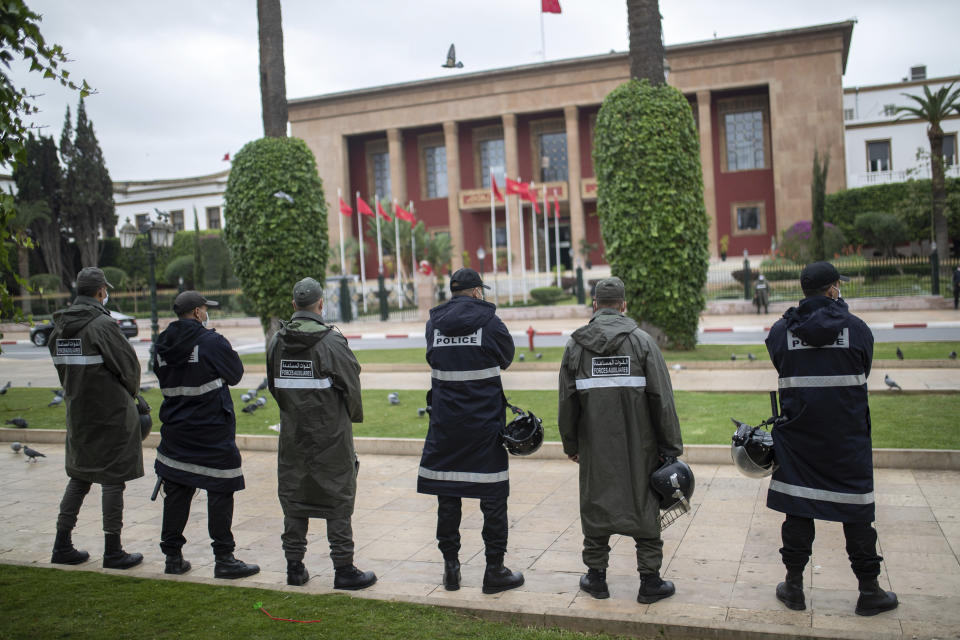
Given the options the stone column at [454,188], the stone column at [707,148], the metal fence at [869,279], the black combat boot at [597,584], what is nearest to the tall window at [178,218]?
the stone column at [454,188]

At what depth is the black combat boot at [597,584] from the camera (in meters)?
4.86

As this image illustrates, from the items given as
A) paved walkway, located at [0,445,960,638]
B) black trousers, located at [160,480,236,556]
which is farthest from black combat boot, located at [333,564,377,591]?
black trousers, located at [160,480,236,556]

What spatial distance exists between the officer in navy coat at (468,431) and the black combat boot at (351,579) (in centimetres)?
49

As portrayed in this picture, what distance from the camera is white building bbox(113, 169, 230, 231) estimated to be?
57812 millimetres

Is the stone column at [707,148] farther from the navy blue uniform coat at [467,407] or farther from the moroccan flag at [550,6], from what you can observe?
the navy blue uniform coat at [467,407]

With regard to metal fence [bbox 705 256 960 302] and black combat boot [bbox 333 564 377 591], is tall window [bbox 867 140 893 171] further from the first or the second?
black combat boot [bbox 333 564 377 591]

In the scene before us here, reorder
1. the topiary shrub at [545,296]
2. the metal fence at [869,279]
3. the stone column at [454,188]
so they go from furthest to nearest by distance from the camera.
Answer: the stone column at [454,188] < the topiary shrub at [545,296] < the metal fence at [869,279]

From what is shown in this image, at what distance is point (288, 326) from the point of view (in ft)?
17.9

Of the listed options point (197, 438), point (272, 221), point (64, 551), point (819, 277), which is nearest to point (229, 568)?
point (197, 438)

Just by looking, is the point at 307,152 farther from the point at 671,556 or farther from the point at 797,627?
the point at 797,627

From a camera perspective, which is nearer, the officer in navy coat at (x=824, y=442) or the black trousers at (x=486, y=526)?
the officer in navy coat at (x=824, y=442)

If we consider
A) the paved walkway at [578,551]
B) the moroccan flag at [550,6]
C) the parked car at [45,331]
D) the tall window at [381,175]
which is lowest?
the paved walkway at [578,551]

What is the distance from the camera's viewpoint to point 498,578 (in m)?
5.07

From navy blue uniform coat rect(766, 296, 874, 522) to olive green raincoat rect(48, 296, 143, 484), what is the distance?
4.47 metres
